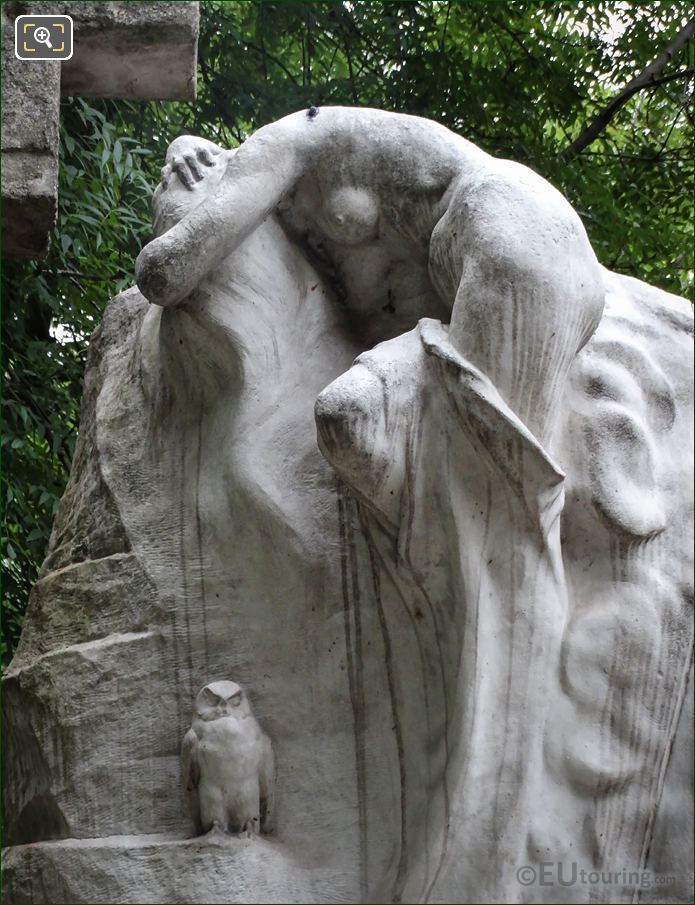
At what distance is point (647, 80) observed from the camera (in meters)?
5.57

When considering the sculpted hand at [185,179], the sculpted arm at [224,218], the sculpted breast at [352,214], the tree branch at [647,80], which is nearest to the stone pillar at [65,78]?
the sculpted hand at [185,179]

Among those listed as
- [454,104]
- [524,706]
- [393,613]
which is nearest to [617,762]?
[524,706]

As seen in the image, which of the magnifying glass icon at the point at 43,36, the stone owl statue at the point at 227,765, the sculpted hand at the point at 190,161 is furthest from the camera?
the magnifying glass icon at the point at 43,36

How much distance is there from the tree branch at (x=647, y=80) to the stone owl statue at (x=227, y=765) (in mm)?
2884

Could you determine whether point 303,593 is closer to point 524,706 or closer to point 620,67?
point 524,706

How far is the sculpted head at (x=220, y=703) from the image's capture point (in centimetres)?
310

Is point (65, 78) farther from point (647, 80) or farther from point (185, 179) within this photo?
point (647, 80)

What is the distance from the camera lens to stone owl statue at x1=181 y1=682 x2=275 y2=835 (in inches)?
120

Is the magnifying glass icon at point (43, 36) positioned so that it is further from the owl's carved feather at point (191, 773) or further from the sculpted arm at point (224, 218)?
the owl's carved feather at point (191, 773)

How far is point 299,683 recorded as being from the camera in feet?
10.3

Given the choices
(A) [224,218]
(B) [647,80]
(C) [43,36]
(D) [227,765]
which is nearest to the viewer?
(D) [227,765]

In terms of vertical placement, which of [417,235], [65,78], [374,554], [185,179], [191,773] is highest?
[65,78]

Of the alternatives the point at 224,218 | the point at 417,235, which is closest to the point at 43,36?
the point at 224,218

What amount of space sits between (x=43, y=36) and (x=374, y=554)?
1.17 metres
